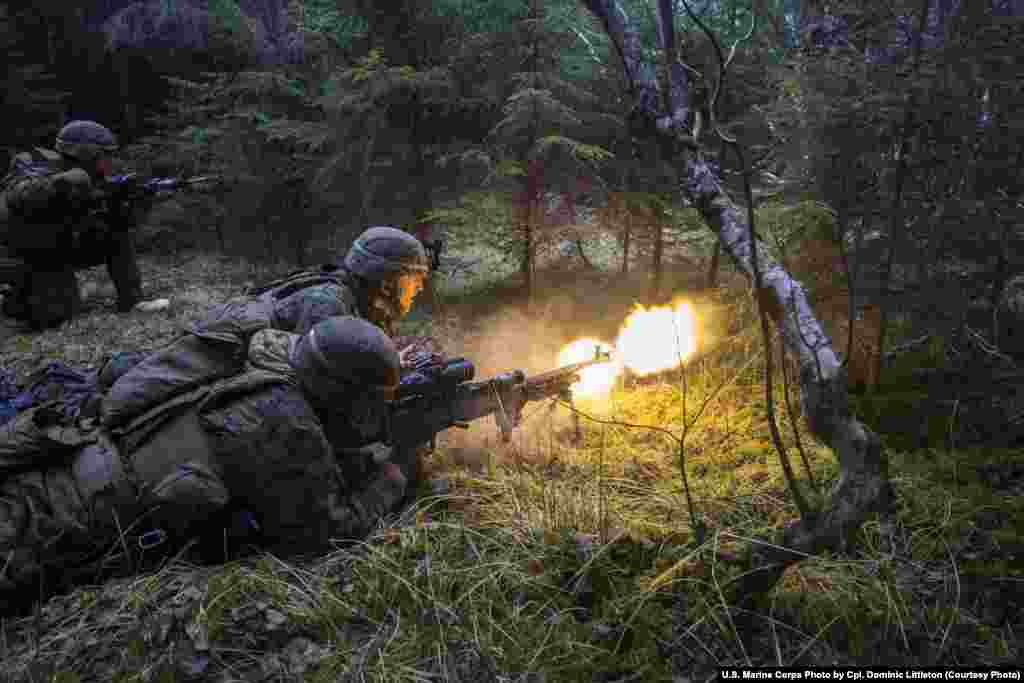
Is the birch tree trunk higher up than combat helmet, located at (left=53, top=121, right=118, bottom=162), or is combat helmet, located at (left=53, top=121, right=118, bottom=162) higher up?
combat helmet, located at (left=53, top=121, right=118, bottom=162)

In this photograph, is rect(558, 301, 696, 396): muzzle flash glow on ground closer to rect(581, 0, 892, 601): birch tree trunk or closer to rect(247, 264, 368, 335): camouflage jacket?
rect(581, 0, 892, 601): birch tree trunk

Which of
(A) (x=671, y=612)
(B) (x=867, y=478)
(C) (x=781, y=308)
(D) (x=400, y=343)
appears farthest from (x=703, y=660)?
(D) (x=400, y=343)

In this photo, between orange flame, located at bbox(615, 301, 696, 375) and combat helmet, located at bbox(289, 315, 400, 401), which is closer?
combat helmet, located at bbox(289, 315, 400, 401)

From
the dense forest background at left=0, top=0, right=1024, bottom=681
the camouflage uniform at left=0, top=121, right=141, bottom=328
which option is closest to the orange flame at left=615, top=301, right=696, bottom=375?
the dense forest background at left=0, top=0, right=1024, bottom=681

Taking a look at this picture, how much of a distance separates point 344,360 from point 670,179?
514 centimetres

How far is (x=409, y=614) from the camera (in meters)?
2.72

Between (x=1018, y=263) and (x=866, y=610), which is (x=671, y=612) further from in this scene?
(x=1018, y=263)

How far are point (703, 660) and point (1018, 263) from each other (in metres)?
3.43

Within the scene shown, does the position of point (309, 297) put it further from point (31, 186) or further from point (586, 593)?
point (31, 186)

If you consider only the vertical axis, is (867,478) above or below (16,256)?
below

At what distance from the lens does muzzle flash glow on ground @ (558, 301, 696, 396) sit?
18.7ft

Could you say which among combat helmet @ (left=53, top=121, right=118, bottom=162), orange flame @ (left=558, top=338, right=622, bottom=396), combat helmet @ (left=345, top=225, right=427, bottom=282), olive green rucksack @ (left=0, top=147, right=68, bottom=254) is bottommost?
orange flame @ (left=558, top=338, right=622, bottom=396)

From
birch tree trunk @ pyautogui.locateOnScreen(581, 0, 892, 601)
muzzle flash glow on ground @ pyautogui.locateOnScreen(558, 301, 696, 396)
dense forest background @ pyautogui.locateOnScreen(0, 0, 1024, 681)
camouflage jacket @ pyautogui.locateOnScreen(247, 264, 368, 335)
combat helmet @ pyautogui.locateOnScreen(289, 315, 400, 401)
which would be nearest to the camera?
birch tree trunk @ pyautogui.locateOnScreen(581, 0, 892, 601)

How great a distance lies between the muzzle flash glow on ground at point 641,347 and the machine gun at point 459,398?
21.4 inches
